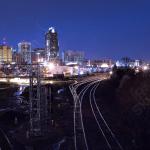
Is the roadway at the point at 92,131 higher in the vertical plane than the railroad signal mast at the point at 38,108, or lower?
lower

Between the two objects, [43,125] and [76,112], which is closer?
[43,125]

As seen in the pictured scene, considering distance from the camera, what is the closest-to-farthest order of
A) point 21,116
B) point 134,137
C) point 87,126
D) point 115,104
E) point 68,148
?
point 68,148
point 134,137
point 87,126
point 21,116
point 115,104

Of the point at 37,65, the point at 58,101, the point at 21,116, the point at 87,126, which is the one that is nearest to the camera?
the point at 37,65

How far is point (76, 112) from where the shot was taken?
40.6m

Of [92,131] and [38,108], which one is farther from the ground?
[38,108]

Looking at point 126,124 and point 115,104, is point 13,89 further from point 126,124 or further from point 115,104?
point 126,124

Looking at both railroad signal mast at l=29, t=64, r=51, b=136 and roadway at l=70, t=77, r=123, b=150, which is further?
railroad signal mast at l=29, t=64, r=51, b=136

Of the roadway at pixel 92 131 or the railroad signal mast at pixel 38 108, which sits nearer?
the roadway at pixel 92 131

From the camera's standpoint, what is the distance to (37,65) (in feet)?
97.4

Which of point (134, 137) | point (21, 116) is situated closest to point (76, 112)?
point (21, 116)

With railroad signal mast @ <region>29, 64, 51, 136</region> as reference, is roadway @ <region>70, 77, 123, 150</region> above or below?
below

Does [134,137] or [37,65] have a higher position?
[37,65]

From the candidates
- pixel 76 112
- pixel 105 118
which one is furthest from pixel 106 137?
pixel 76 112

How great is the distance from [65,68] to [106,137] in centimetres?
11458
